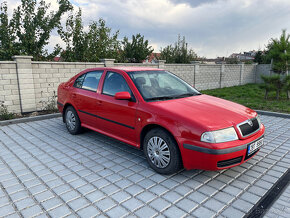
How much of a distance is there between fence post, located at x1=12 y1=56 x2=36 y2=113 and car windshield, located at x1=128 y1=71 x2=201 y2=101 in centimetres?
468

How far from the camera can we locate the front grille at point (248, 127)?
3270 mm

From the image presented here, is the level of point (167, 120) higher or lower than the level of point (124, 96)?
lower

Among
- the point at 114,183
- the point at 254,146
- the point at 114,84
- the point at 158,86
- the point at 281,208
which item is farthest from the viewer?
the point at 114,84

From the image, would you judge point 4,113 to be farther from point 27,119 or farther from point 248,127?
point 248,127

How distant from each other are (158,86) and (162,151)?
1316 mm

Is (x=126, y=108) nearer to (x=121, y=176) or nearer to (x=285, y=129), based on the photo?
(x=121, y=176)

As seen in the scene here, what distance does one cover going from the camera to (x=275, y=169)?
147 inches

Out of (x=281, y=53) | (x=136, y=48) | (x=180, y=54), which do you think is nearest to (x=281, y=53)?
(x=281, y=53)

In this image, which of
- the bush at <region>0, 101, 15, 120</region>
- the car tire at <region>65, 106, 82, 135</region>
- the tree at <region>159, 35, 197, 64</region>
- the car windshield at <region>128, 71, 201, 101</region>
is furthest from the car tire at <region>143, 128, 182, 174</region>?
the tree at <region>159, 35, 197, 64</region>

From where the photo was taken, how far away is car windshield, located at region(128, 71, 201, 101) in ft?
12.9

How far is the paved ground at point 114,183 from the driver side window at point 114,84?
1.20 metres

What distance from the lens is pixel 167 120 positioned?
3.33 m

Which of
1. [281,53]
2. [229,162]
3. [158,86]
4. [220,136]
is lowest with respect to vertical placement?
[229,162]

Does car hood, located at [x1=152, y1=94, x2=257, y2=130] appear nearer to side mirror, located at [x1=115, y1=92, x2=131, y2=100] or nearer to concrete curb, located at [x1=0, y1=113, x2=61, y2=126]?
side mirror, located at [x1=115, y1=92, x2=131, y2=100]
